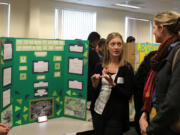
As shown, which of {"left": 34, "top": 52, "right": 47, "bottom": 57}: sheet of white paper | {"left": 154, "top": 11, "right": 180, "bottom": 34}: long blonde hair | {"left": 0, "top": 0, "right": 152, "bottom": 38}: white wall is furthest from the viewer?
{"left": 0, "top": 0, "right": 152, "bottom": 38}: white wall

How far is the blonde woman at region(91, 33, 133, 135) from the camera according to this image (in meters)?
1.84

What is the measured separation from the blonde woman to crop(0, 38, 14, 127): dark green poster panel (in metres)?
0.86

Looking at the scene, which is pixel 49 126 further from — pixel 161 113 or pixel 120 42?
pixel 161 113

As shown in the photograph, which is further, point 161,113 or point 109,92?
point 109,92

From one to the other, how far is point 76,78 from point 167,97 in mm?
1474

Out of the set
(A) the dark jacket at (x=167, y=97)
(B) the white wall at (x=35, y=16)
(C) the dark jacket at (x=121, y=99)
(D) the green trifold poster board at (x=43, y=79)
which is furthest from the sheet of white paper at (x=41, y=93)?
(B) the white wall at (x=35, y=16)

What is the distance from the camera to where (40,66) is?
2.38 meters

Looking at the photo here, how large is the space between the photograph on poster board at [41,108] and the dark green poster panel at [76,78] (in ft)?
0.66

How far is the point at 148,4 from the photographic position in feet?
25.3

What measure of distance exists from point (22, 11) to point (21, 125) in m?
5.48

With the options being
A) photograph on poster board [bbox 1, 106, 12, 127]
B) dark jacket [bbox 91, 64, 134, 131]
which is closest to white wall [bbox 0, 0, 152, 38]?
photograph on poster board [bbox 1, 106, 12, 127]

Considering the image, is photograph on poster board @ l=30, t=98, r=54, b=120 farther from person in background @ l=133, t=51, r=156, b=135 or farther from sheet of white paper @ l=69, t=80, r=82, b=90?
person in background @ l=133, t=51, r=156, b=135

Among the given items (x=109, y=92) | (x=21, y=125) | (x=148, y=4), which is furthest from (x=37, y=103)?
(x=148, y=4)

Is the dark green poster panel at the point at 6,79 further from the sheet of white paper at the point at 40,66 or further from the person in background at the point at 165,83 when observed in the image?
the person in background at the point at 165,83
